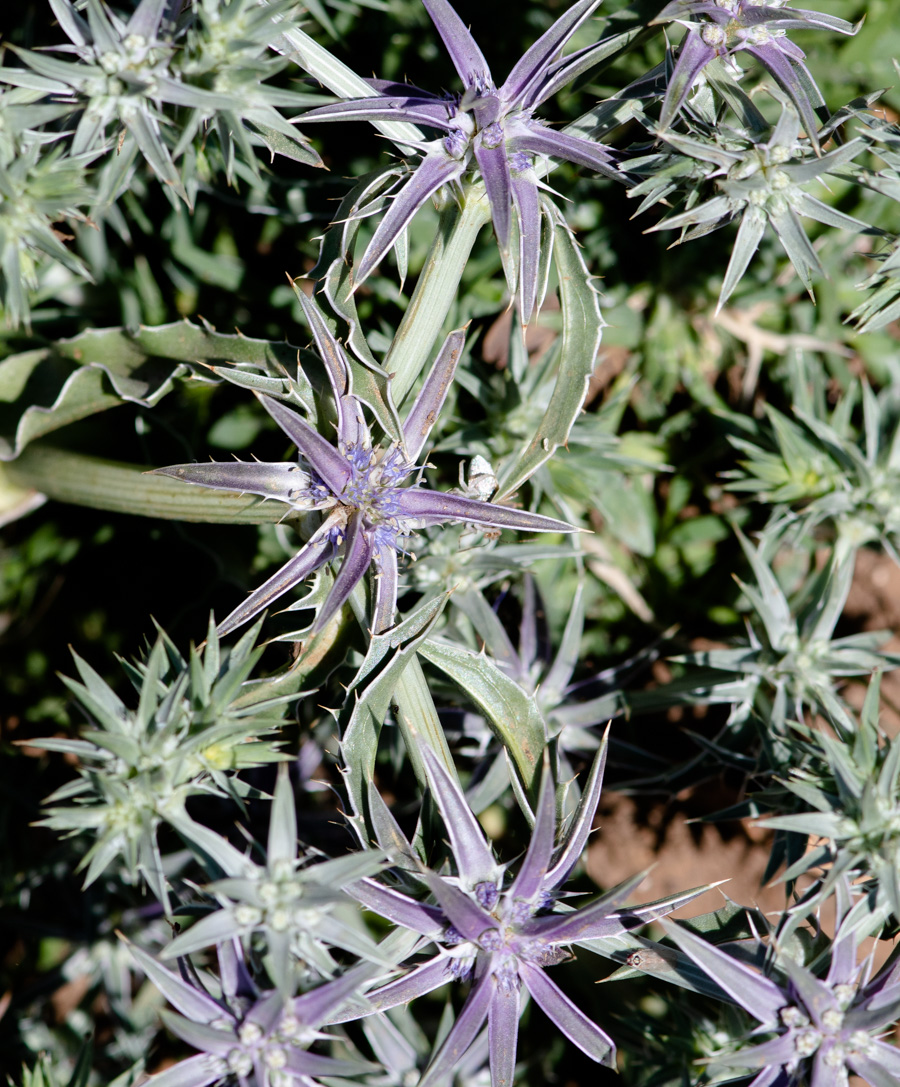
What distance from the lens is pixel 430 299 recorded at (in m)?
2.07

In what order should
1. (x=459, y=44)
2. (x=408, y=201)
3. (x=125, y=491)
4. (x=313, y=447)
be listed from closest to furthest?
(x=313, y=447)
(x=408, y=201)
(x=459, y=44)
(x=125, y=491)

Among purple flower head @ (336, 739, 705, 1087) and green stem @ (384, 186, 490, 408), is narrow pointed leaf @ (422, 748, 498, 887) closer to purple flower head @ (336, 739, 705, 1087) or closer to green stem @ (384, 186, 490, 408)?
purple flower head @ (336, 739, 705, 1087)

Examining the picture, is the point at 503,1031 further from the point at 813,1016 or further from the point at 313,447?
the point at 313,447

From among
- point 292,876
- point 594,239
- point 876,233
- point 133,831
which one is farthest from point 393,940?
point 594,239

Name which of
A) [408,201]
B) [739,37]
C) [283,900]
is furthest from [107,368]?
[739,37]

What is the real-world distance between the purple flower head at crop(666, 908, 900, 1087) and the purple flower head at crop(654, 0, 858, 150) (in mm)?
1716

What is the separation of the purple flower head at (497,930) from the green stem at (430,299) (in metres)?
0.88

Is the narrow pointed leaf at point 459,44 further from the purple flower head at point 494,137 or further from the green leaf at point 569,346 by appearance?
the green leaf at point 569,346

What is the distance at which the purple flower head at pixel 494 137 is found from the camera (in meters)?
1.89

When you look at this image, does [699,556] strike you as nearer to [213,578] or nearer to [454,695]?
[454,695]

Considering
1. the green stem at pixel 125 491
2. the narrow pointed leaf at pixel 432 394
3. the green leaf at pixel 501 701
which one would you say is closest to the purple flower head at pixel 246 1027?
the green leaf at pixel 501 701

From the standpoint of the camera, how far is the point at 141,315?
3182mm

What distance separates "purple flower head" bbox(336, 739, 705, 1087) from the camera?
71.1 inches

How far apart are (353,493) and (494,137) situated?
0.82 meters
